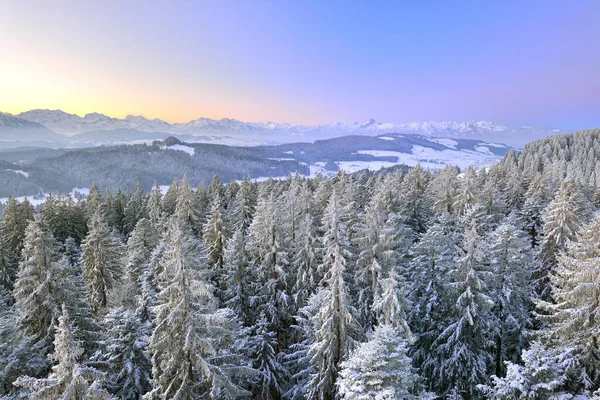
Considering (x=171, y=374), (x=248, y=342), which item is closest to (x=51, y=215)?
(x=248, y=342)

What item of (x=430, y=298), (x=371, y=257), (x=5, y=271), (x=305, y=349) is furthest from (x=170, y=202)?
(x=430, y=298)

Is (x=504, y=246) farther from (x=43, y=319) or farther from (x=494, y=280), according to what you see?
(x=43, y=319)

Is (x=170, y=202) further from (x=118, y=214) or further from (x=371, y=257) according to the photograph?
(x=371, y=257)

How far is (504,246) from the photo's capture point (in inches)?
802

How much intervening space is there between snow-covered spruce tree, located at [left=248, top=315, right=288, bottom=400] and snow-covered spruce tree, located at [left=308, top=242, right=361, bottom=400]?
484cm

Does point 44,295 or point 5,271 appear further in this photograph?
point 5,271

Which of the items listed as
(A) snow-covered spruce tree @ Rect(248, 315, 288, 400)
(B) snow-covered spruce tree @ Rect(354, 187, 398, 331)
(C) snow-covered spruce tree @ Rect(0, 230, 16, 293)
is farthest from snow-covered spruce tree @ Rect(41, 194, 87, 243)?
(B) snow-covered spruce tree @ Rect(354, 187, 398, 331)

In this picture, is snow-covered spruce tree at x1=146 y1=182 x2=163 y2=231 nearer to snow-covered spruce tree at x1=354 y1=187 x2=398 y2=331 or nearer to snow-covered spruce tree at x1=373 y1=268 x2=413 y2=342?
snow-covered spruce tree at x1=354 y1=187 x2=398 y2=331

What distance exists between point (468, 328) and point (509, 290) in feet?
11.6

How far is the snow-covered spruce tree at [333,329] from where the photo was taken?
15.5m

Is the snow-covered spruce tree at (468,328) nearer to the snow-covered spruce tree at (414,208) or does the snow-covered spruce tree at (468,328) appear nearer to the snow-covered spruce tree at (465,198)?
the snow-covered spruce tree at (414,208)

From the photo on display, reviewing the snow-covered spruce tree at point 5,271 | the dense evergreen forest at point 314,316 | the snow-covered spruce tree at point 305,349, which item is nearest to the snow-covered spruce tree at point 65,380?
the dense evergreen forest at point 314,316

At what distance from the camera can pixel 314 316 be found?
1591cm

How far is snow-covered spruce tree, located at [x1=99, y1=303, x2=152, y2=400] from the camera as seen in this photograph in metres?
15.0
